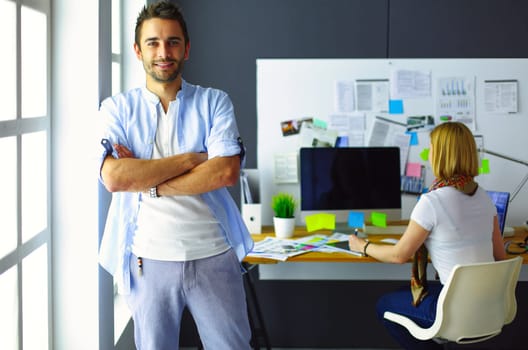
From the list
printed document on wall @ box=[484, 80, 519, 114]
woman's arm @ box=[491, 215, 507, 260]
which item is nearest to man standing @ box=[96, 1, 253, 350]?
woman's arm @ box=[491, 215, 507, 260]

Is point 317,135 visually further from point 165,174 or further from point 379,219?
point 165,174

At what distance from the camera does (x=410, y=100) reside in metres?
4.23

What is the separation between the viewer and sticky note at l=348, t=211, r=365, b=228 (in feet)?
12.9

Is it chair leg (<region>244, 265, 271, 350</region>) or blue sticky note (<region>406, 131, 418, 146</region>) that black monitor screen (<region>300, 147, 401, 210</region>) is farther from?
chair leg (<region>244, 265, 271, 350</region>)

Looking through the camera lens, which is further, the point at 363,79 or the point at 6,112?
the point at 363,79

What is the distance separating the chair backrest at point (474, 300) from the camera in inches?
113

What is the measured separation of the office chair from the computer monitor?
1.03 metres

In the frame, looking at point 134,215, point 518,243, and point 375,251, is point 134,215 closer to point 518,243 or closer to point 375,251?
point 375,251

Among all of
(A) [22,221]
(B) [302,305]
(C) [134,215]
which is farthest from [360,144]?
(A) [22,221]

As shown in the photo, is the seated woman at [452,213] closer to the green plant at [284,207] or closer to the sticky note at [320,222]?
the sticky note at [320,222]

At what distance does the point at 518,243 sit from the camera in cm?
376

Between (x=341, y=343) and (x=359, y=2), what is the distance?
2004 mm

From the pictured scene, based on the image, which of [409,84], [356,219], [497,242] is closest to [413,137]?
[409,84]

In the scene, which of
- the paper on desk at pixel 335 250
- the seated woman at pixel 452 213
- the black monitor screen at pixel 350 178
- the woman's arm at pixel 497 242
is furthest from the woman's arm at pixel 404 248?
the black monitor screen at pixel 350 178
